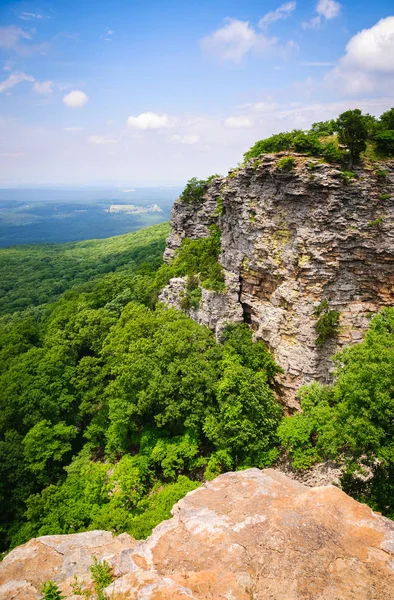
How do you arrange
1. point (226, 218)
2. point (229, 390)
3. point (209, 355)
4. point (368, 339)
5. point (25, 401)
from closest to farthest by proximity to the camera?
point (368, 339)
point (229, 390)
point (209, 355)
point (25, 401)
point (226, 218)

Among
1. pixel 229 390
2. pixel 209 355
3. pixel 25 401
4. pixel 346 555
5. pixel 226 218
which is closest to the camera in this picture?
pixel 346 555

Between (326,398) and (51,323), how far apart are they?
3613cm

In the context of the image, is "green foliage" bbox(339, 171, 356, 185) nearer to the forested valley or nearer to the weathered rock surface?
the forested valley

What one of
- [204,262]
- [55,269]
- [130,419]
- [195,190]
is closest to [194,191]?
[195,190]

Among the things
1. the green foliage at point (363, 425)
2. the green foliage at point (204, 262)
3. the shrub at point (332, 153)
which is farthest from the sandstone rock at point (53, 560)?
the shrub at point (332, 153)

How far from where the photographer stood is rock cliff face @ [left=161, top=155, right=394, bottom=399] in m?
22.8

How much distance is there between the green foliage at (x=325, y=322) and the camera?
78.1 feet

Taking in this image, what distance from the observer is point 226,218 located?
3481 centimetres

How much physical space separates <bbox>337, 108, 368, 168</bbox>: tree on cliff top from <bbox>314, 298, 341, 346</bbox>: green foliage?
10385 mm

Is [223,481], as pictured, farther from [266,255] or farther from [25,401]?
[25,401]

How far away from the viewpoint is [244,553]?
9039 mm

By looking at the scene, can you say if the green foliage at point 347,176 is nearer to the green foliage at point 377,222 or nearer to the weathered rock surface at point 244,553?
the green foliage at point 377,222

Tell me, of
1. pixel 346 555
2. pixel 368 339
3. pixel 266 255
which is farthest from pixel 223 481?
pixel 266 255

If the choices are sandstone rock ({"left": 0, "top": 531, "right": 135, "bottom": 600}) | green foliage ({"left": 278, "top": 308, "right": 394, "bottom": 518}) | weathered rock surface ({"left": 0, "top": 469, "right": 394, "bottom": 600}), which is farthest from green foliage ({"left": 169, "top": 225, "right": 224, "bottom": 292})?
sandstone rock ({"left": 0, "top": 531, "right": 135, "bottom": 600})
